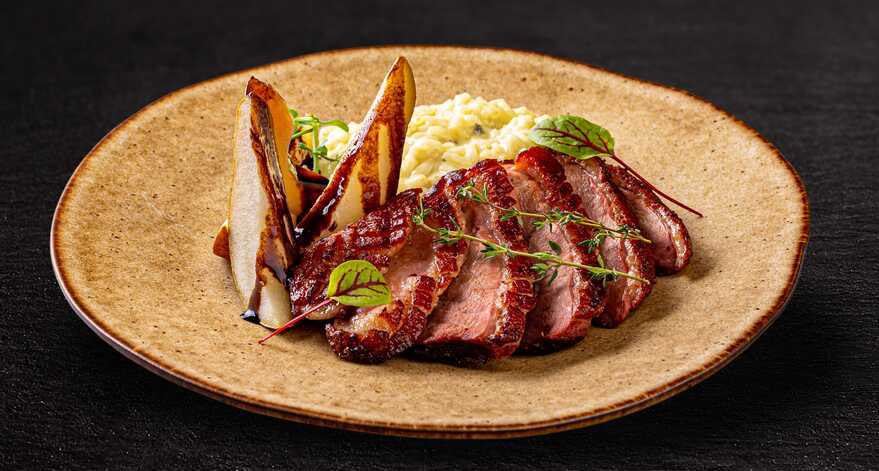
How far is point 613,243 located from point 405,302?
1104mm

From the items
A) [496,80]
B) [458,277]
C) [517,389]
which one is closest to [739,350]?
[517,389]

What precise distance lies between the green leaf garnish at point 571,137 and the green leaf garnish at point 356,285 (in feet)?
4.25

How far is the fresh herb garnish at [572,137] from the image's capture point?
17.6ft

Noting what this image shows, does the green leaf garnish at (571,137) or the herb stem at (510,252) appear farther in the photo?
the green leaf garnish at (571,137)

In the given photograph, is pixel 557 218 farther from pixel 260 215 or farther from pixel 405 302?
pixel 260 215

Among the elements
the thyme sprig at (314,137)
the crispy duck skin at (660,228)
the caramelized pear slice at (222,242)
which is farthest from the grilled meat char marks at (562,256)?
the caramelized pear slice at (222,242)

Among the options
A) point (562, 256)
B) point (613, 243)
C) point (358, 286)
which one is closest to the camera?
point (358, 286)

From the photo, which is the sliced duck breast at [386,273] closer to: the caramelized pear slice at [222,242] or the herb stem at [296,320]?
the herb stem at [296,320]

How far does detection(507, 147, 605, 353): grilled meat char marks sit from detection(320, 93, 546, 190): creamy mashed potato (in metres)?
0.49

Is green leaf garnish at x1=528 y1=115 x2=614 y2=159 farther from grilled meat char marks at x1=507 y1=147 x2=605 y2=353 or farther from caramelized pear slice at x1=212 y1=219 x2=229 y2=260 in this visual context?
caramelized pear slice at x1=212 y1=219 x2=229 y2=260

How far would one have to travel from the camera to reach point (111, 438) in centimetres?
446

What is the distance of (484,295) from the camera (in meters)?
4.74

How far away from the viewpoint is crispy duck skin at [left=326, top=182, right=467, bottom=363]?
14.9 feet

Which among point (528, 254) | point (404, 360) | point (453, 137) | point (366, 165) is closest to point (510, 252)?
point (528, 254)
